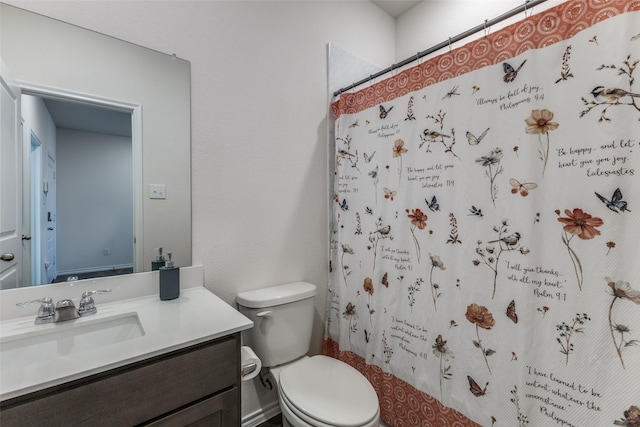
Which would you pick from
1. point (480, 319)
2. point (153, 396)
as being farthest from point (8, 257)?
point (480, 319)

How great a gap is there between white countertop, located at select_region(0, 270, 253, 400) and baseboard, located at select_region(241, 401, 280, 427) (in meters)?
0.79

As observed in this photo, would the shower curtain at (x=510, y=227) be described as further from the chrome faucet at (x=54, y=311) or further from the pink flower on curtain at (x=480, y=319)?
the chrome faucet at (x=54, y=311)

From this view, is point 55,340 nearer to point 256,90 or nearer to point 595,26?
point 256,90

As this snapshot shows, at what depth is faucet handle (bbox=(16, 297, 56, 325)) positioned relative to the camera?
91cm

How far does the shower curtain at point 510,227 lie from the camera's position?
783 mm

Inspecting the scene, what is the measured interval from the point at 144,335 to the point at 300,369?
0.75m

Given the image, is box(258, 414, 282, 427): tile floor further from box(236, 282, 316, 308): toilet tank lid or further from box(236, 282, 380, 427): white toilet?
box(236, 282, 316, 308): toilet tank lid

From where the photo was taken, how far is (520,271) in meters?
0.97

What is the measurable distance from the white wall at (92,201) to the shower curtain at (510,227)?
1159 millimetres

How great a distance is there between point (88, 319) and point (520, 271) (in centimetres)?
151

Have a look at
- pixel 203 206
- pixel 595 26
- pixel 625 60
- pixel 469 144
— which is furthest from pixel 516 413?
pixel 203 206

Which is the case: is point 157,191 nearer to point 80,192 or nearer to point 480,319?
point 80,192

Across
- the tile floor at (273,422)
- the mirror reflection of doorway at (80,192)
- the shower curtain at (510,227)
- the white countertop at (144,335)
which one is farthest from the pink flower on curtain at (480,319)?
the mirror reflection of doorway at (80,192)

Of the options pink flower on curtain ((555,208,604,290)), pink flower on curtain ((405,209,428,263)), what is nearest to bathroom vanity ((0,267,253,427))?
pink flower on curtain ((405,209,428,263))
